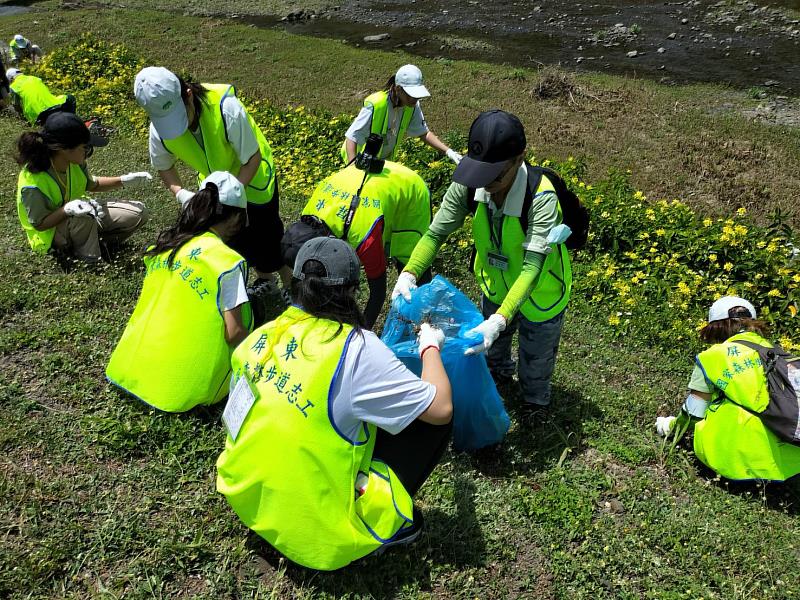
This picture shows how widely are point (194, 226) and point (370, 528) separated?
180 cm

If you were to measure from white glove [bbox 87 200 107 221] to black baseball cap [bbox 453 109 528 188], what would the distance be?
11.0 feet

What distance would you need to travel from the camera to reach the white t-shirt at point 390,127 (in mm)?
5000

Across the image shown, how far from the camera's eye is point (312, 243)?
2.44m

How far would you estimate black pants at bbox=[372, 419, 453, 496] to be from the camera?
2678mm

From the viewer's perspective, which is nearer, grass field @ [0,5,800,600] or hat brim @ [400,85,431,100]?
grass field @ [0,5,800,600]

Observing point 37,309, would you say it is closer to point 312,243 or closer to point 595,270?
point 312,243

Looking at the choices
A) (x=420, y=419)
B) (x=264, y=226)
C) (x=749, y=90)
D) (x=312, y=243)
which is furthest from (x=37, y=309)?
(x=749, y=90)

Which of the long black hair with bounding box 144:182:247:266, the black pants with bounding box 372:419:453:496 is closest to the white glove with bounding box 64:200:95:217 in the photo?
the long black hair with bounding box 144:182:247:266

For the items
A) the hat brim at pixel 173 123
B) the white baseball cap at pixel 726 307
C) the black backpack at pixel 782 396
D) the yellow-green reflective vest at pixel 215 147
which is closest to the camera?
the black backpack at pixel 782 396

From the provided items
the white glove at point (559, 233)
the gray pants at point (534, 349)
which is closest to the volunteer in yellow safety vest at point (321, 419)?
the white glove at point (559, 233)

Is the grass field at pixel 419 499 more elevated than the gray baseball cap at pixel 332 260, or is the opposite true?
the gray baseball cap at pixel 332 260

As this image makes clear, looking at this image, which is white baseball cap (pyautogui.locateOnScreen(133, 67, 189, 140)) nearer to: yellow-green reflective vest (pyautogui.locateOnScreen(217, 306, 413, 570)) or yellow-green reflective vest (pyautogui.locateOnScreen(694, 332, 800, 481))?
yellow-green reflective vest (pyautogui.locateOnScreen(217, 306, 413, 570))

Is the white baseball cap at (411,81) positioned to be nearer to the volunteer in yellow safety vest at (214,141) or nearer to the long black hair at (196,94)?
the volunteer in yellow safety vest at (214,141)

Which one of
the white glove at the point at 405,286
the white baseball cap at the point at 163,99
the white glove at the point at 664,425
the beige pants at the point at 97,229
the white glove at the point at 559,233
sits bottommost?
the white glove at the point at 664,425
